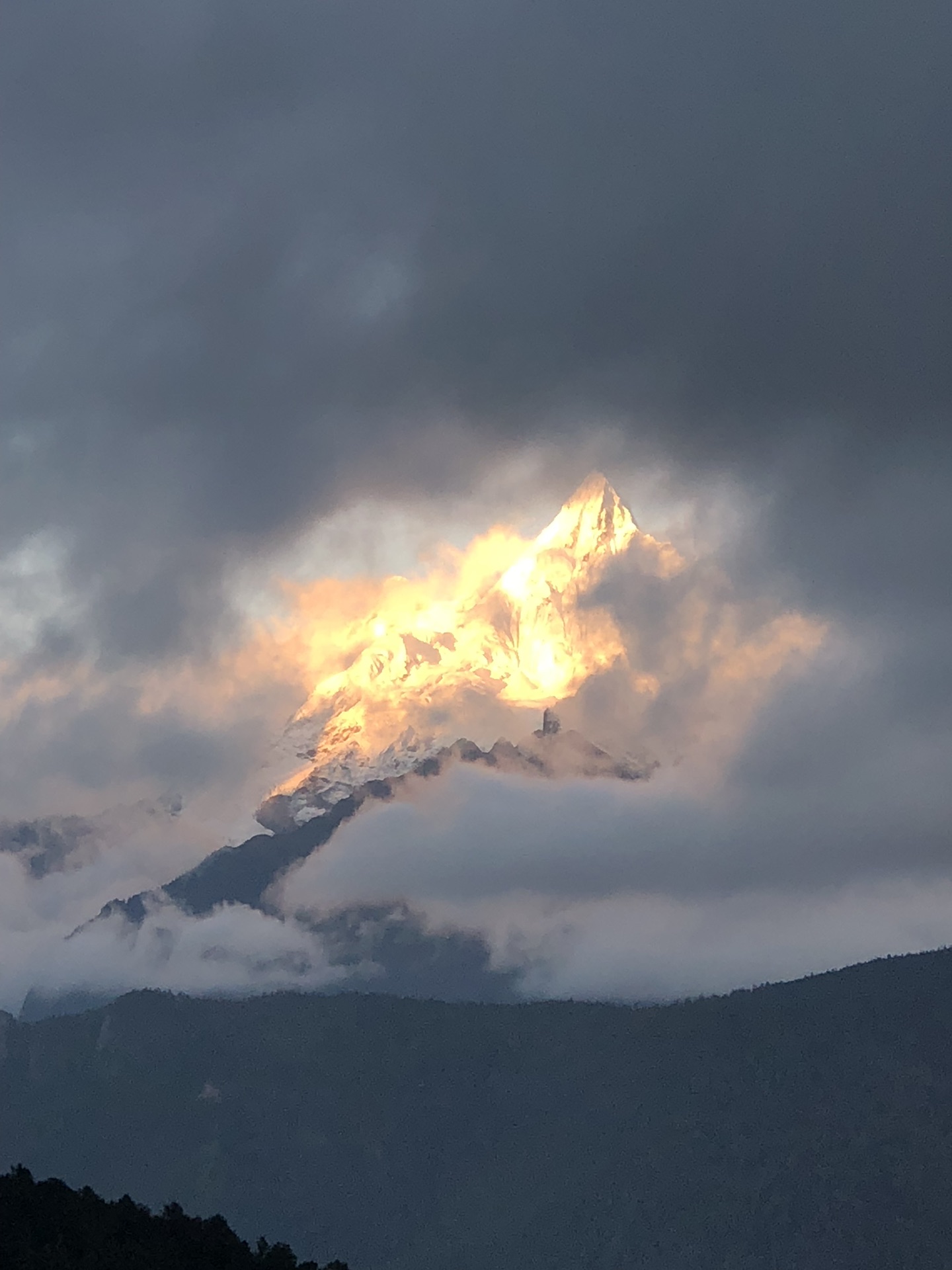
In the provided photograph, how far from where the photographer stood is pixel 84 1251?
187375 mm

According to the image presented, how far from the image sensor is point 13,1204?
197625 mm

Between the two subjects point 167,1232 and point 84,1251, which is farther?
point 167,1232

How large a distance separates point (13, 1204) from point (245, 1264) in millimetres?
24085

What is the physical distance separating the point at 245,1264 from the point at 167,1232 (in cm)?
1094

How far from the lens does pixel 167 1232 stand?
200 m

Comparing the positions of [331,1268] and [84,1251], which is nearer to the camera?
[84,1251]

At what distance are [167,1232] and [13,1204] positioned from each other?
15.2 meters

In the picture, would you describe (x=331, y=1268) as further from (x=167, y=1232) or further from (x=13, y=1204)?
(x=13, y=1204)

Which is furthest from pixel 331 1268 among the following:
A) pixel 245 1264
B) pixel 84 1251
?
pixel 84 1251

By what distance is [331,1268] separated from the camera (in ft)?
656

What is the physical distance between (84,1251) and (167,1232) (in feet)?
45.6

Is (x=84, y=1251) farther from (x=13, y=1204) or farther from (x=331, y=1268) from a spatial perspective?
(x=331, y=1268)

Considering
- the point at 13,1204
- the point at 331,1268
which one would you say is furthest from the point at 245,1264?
the point at 13,1204

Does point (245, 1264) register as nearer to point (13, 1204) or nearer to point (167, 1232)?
point (167, 1232)
